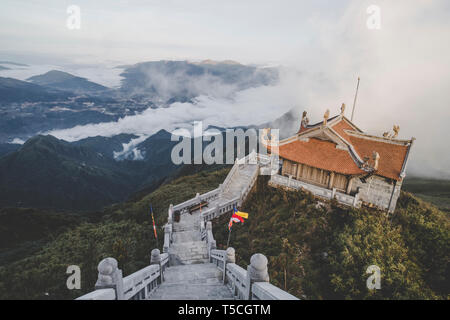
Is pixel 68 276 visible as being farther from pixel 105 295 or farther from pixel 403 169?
pixel 403 169

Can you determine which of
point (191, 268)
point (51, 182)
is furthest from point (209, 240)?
point (51, 182)

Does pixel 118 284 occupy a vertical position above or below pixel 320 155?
below

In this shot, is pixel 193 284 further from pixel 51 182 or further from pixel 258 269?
pixel 51 182

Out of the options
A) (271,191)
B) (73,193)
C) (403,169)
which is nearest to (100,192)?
(73,193)

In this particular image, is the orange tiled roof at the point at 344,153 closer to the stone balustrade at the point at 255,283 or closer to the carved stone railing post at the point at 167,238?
the carved stone railing post at the point at 167,238

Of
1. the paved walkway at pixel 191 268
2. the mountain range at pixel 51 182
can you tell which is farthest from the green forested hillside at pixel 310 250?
the mountain range at pixel 51 182

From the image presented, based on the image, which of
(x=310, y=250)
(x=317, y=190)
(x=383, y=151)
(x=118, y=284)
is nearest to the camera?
(x=118, y=284)

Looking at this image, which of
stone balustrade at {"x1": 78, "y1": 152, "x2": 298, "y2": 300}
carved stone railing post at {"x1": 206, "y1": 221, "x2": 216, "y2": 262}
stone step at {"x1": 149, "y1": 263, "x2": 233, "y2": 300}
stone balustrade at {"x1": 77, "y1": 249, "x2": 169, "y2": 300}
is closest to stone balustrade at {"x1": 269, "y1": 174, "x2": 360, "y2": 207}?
stone balustrade at {"x1": 78, "y1": 152, "x2": 298, "y2": 300}
